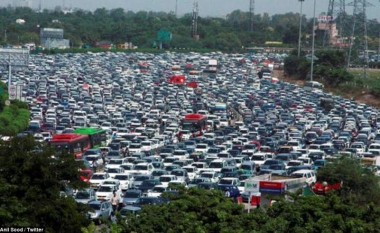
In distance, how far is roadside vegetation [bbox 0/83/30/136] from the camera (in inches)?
1383

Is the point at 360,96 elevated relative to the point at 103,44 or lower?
lower

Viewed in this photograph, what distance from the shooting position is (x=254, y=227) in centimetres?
1587

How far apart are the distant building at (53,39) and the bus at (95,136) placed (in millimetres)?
55493

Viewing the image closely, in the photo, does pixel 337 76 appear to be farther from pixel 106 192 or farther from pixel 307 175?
pixel 106 192

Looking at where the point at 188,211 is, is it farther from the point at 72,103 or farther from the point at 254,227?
the point at 72,103

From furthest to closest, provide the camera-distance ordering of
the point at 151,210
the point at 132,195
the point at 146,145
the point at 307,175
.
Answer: the point at 146,145 < the point at 307,175 < the point at 132,195 < the point at 151,210

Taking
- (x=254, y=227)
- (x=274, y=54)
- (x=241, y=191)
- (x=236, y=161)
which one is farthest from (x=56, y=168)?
(x=274, y=54)

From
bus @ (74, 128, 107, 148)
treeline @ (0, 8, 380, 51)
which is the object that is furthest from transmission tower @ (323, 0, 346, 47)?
bus @ (74, 128, 107, 148)

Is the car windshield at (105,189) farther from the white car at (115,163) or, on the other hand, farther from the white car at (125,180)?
the white car at (115,163)

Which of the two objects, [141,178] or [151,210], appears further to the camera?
[141,178]

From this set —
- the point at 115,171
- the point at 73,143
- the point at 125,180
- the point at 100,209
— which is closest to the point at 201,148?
the point at 73,143

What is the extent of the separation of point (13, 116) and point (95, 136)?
20.3 feet

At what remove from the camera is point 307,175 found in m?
26.2

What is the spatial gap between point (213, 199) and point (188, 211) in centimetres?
57
